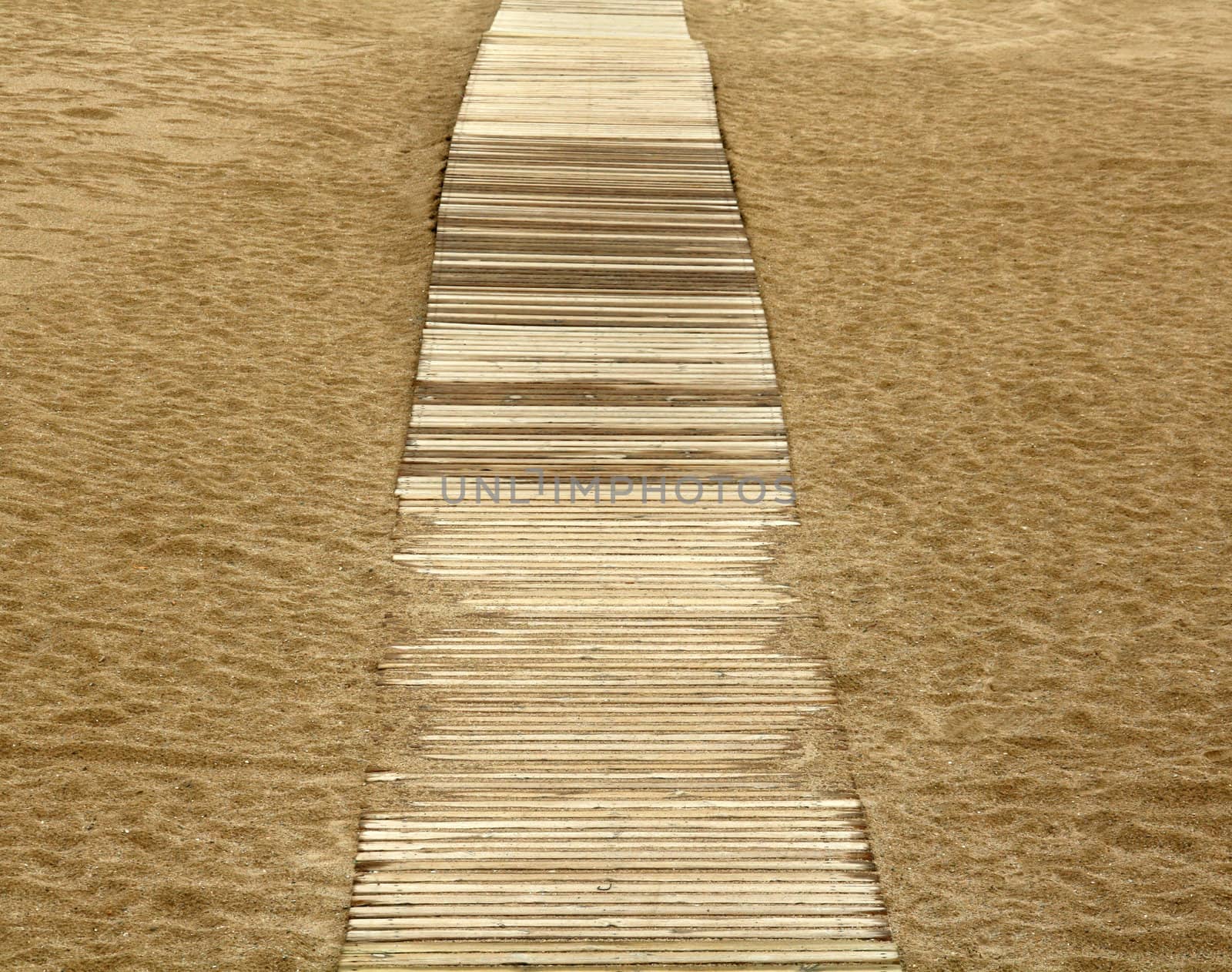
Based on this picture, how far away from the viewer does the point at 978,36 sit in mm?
10562

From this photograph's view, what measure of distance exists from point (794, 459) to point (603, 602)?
4.64 ft

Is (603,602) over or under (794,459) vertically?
under

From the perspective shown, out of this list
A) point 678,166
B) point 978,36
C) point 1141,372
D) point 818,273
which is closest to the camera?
point 1141,372

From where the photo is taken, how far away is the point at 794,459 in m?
6.09

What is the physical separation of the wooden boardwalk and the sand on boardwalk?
0.61ft

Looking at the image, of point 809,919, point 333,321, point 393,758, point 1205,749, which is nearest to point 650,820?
point 809,919

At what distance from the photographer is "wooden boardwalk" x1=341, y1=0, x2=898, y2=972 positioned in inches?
156

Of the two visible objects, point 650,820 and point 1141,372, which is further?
point 1141,372

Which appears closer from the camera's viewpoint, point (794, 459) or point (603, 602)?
point (603, 602)

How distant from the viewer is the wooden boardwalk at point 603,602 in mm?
3973

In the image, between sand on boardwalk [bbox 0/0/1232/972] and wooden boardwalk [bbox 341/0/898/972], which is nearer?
wooden boardwalk [bbox 341/0/898/972]

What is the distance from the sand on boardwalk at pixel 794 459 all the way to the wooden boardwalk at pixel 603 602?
0.61ft

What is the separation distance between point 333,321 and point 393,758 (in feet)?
10.4

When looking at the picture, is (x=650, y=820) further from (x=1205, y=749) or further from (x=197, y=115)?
(x=197, y=115)
